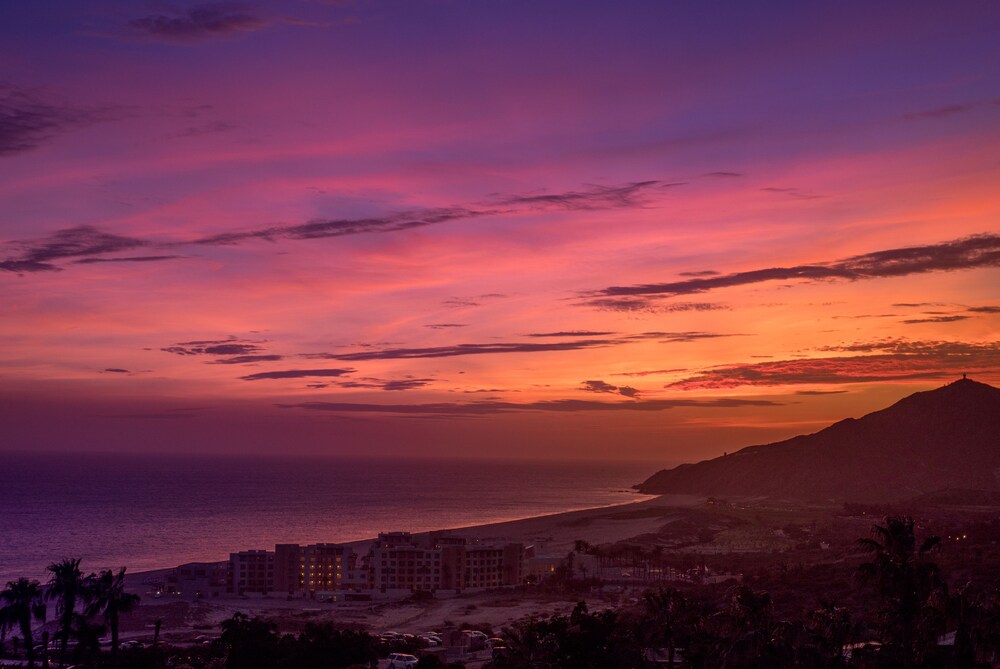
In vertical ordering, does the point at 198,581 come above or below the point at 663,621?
below

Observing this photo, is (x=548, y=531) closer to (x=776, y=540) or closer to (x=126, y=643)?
(x=776, y=540)

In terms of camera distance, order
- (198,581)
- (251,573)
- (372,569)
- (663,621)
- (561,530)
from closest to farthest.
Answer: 1. (663,621)
2. (198,581)
3. (251,573)
4. (372,569)
5. (561,530)

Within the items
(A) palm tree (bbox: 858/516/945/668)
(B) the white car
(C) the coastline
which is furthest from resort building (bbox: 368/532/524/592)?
(A) palm tree (bbox: 858/516/945/668)

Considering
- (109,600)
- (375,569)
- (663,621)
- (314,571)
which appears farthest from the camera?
(314,571)

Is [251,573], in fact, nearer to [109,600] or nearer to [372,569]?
[372,569]

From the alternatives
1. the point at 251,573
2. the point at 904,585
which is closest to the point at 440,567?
the point at 251,573

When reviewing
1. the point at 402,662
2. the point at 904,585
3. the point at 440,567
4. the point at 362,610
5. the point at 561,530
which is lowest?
the point at 362,610

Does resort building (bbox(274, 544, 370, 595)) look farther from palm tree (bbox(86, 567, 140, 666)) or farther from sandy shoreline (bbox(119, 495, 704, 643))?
palm tree (bbox(86, 567, 140, 666))
